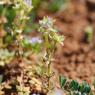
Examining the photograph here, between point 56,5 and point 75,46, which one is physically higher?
point 56,5

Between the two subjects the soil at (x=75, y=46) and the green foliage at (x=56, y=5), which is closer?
the soil at (x=75, y=46)

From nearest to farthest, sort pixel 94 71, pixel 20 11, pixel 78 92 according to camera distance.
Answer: pixel 78 92 < pixel 20 11 < pixel 94 71

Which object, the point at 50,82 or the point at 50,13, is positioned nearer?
the point at 50,82

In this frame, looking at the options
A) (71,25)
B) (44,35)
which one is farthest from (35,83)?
(71,25)

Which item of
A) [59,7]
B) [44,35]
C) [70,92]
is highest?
[59,7]

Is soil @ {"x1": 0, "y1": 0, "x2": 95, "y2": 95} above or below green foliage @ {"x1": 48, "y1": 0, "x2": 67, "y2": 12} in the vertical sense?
below

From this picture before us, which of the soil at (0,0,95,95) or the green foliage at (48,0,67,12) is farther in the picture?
the green foliage at (48,0,67,12)

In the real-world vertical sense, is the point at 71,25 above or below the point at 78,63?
above

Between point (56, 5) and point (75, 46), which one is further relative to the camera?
point (56, 5)

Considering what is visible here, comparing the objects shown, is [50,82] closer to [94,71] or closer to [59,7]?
[94,71]

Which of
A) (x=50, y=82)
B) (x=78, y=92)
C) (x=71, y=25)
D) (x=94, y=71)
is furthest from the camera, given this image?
(x=71, y=25)

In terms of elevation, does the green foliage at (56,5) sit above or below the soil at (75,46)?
above
